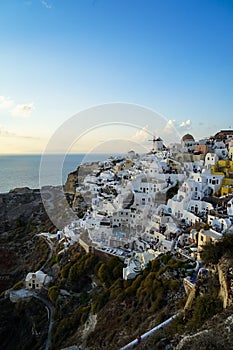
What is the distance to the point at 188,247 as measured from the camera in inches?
456

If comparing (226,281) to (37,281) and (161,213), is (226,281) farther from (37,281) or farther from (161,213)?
(37,281)

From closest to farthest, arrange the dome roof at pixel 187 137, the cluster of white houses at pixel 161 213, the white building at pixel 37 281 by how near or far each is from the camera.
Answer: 1. the cluster of white houses at pixel 161 213
2. the white building at pixel 37 281
3. the dome roof at pixel 187 137

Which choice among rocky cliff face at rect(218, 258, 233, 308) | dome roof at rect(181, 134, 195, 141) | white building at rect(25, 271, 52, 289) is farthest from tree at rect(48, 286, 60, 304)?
dome roof at rect(181, 134, 195, 141)

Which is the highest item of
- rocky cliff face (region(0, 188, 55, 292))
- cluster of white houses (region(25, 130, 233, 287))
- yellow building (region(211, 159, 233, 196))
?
yellow building (region(211, 159, 233, 196))

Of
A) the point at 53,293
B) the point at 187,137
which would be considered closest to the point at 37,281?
the point at 53,293

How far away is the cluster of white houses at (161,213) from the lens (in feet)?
40.4

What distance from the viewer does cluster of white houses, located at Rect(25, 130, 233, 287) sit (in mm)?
12305

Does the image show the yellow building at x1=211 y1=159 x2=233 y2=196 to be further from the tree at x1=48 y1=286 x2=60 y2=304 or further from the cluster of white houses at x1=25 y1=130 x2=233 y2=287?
the tree at x1=48 y1=286 x2=60 y2=304

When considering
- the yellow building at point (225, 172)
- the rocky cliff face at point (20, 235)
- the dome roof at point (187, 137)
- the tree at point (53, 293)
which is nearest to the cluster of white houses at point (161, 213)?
the yellow building at point (225, 172)

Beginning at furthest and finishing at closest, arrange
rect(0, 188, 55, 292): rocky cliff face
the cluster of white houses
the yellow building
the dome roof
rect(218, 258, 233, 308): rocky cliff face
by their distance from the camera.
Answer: the dome roof < rect(0, 188, 55, 292): rocky cliff face < the yellow building < the cluster of white houses < rect(218, 258, 233, 308): rocky cliff face

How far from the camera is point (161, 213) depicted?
1542cm

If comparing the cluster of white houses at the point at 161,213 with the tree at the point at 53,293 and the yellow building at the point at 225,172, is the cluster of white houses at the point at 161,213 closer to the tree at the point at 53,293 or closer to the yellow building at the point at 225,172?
the yellow building at the point at 225,172

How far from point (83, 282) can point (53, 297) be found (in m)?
1.58

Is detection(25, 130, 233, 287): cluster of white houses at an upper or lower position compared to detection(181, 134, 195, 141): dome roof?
lower
